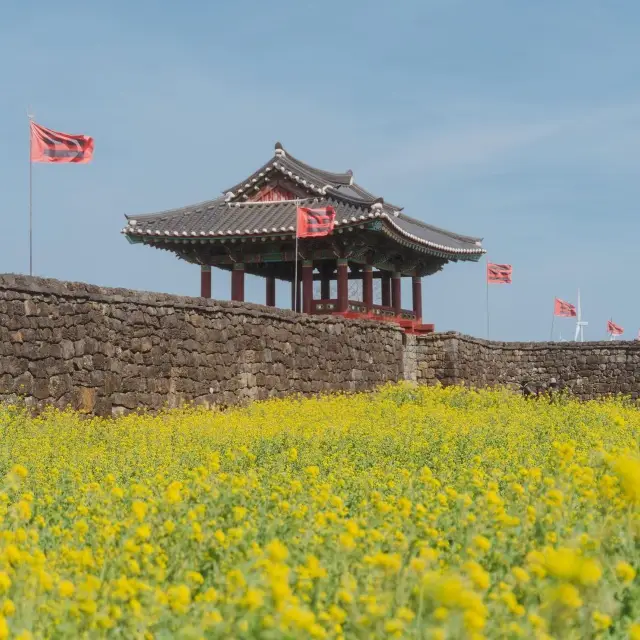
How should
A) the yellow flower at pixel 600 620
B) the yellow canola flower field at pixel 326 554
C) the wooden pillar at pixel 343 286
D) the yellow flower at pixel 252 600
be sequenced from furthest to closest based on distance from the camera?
the wooden pillar at pixel 343 286, the yellow flower at pixel 600 620, the yellow canola flower field at pixel 326 554, the yellow flower at pixel 252 600

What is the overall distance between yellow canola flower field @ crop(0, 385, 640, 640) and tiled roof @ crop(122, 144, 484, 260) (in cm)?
1273

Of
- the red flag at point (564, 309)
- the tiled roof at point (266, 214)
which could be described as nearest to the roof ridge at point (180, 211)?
the tiled roof at point (266, 214)

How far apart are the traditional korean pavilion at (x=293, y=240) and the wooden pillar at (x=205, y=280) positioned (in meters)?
0.02

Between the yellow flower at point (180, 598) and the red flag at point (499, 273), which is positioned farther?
the red flag at point (499, 273)

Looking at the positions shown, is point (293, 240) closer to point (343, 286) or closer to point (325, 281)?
point (343, 286)

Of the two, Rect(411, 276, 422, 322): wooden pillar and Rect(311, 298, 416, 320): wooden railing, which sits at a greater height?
Rect(411, 276, 422, 322): wooden pillar

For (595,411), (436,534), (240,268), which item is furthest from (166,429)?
(240,268)

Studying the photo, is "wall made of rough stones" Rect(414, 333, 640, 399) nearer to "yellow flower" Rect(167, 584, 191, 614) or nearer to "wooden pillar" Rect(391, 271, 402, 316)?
"wooden pillar" Rect(391, 271, 402, 316)

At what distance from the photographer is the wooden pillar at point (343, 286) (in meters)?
19.6

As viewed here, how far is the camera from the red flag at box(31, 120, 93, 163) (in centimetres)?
1375

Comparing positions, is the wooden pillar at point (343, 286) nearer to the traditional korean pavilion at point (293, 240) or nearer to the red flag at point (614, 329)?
the traditional korean pavilion at point (293, 240)

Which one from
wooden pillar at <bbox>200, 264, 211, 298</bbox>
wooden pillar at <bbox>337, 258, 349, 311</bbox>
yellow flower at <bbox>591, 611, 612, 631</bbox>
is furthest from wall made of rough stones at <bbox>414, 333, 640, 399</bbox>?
yellow flower at <bbox>591, 611, 612, 631</bbox>

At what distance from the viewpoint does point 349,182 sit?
78.1 ft

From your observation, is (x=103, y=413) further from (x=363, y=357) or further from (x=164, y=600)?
(x=164, y=600)
